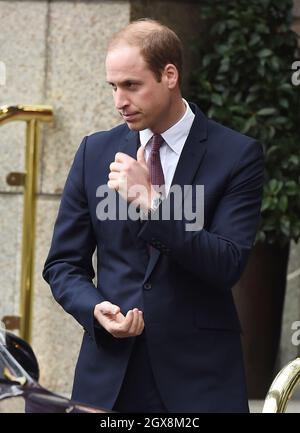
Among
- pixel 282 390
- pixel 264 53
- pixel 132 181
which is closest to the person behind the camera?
pixel 282 390

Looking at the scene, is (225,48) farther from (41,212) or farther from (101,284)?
(101,284)

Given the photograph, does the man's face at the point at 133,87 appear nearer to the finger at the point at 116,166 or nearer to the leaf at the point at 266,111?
the finger at the point at 116,166

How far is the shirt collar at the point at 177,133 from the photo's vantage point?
11.2ft

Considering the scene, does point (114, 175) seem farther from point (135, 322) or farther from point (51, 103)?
point (51, 103)

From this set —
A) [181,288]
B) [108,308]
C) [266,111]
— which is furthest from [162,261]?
[266,111]

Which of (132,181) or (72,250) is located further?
(72,250)

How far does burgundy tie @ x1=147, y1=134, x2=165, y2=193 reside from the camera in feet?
11.0

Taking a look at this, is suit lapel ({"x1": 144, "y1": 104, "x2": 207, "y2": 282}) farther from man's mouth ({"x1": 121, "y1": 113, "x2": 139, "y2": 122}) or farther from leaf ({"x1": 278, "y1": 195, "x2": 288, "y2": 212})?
leaf ({"x1": 278, "y1": 195, "x2": 288, "y2": 212})

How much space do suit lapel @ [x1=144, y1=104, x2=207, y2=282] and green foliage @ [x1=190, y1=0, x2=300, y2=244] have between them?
9.23 feet

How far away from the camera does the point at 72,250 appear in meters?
3.42

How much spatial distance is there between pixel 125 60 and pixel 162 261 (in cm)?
50

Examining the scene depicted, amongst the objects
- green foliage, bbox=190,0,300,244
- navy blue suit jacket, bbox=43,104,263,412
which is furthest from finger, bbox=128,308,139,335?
green foliage, bbox=190,0,300,244

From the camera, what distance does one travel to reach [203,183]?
3.34 m

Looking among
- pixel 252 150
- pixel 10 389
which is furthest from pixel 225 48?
pixel 10 389
